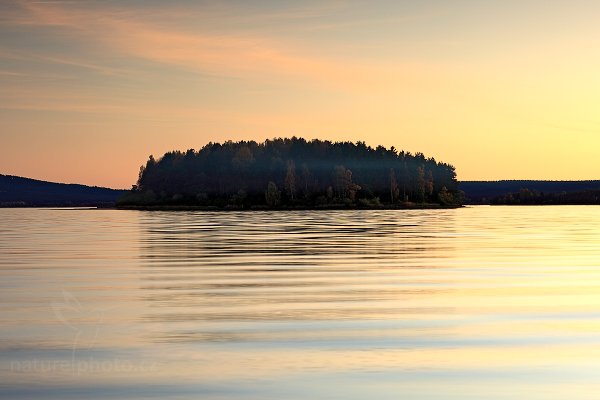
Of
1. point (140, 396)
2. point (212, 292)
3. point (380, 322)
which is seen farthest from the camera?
point (212, 292)

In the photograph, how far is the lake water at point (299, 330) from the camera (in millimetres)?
12203

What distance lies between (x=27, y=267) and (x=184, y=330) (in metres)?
15.6

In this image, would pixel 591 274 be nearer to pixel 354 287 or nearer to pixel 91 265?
pixel 354 287

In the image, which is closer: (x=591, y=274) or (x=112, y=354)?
(x=112, y=354)

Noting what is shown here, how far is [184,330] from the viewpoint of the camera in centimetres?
1653

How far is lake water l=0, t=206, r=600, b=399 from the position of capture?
1220 centimetres

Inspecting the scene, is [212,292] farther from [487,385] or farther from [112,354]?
[487,385]

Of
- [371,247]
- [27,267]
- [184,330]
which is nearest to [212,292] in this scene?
[184,330]

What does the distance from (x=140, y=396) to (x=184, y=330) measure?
5064mm

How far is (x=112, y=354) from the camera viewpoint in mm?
14180

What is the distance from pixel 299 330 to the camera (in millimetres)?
16594

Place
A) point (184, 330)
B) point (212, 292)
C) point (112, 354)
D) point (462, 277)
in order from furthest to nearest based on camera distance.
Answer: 1. point (462, 277)
2. point (212, 292)
3. point (184, 330)
4. point (112, 354)

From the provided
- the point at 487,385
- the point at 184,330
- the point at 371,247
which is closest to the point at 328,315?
the point at 184,330

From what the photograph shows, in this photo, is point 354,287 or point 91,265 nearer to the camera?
point 354,287
